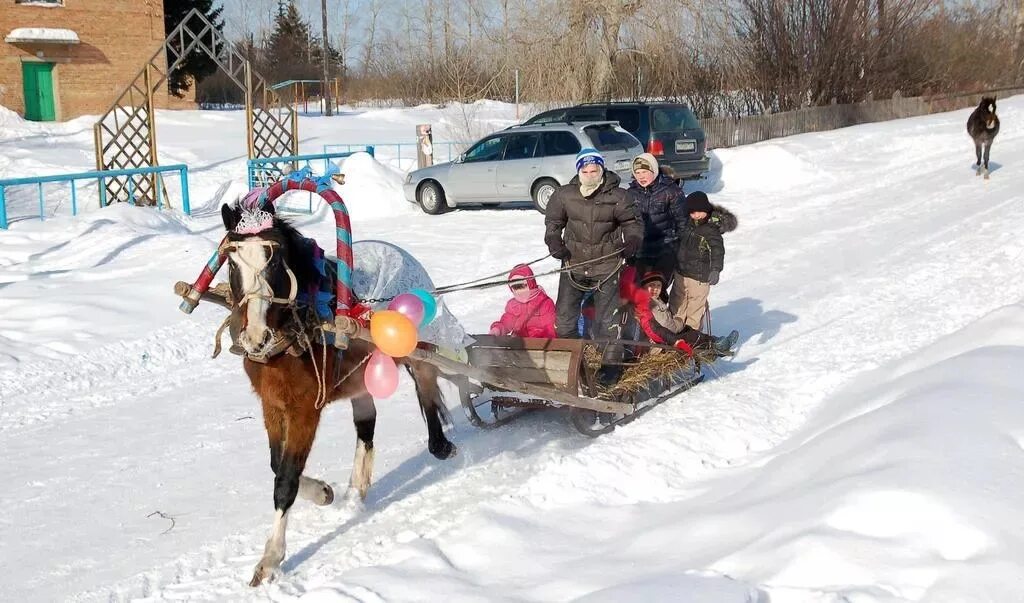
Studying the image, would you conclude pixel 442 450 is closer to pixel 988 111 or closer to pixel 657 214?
pixel 657 214

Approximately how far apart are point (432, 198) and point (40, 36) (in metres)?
22.1

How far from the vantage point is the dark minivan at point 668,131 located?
1827 centimetres

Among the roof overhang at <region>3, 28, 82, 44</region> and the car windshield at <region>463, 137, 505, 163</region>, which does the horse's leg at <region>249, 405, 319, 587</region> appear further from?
the roof overhang at <region>3, 28, 82, 44</region>

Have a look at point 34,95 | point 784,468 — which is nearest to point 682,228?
point 784,468

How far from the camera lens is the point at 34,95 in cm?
3453

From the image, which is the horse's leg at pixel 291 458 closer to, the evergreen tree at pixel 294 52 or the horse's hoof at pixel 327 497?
the horse's hoof at pixel 327 497

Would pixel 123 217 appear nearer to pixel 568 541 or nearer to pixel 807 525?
pixel 568 541

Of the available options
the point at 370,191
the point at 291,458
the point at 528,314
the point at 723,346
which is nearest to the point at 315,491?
the point at 291,458

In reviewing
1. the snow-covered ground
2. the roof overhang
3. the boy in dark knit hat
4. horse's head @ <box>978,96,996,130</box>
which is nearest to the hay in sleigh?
the snow-covered ground

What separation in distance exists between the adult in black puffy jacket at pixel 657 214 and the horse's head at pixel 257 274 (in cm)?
380

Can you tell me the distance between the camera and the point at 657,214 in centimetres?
766

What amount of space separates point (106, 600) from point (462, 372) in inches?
89.4

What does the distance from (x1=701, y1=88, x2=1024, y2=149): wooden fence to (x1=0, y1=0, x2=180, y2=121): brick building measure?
21.6 meters

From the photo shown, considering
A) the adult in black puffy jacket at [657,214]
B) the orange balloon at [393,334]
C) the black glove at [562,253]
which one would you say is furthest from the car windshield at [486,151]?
the orange balloon at [393,334]
